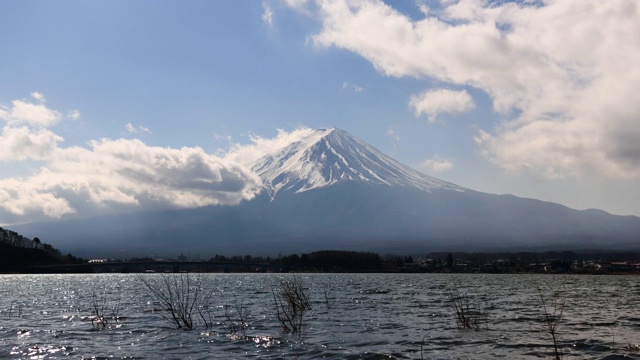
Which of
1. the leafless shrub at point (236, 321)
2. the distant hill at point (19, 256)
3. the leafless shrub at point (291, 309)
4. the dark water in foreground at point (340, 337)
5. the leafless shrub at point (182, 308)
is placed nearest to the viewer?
the dark water in foreground at point (340, 337)

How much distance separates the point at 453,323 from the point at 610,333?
266 inches

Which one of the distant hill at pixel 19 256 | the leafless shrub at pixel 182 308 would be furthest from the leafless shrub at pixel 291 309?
the distant hill at pixel 19 256

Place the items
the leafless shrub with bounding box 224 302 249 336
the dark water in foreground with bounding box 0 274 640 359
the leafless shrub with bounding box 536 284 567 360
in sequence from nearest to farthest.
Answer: the leafless shrub with bounding box 536 284 567 360, the dark water in foreground with bounding box 0 274 640 359, the leafless shrub with bounding box 224 302 249 336

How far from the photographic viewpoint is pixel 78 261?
176375mm

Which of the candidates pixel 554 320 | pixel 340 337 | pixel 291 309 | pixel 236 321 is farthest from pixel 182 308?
pixel 554 320

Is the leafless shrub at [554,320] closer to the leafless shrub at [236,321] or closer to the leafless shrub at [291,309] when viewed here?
the leafless shrub at [291,309]

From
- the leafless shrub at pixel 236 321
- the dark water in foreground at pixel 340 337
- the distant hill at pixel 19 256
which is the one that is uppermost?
the distant hill at pixel 19 256

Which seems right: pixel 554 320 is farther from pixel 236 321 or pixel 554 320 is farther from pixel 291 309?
pixel 236 321

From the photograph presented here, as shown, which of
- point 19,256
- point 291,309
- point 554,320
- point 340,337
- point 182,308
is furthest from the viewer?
point 19,256

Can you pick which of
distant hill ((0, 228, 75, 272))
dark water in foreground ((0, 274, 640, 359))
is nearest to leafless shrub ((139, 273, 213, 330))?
dark water in foreground ((0, 274, 640, 359))

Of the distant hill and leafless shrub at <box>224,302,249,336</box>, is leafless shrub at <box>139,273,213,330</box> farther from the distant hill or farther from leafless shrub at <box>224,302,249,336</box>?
the distant hill

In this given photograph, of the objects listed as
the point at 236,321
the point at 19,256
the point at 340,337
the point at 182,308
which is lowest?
the point at 340,337

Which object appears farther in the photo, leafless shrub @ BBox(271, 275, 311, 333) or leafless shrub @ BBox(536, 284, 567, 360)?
leafless shrub @ BBox(271, 275, 311, 333)

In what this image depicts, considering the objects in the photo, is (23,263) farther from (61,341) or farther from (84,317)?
(61,341)
